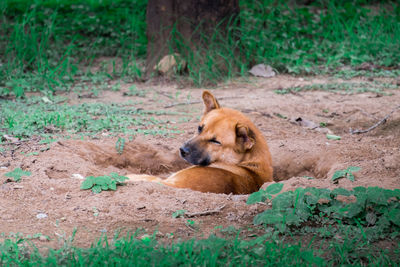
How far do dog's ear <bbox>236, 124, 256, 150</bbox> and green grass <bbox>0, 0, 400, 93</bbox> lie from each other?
387 cm

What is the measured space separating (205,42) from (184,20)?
58 centimetres

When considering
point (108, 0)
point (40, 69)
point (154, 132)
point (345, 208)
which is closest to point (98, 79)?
point (40, 69)

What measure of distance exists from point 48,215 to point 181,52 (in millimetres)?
5938

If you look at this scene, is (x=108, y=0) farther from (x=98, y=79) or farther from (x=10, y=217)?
(x=10, y=217)

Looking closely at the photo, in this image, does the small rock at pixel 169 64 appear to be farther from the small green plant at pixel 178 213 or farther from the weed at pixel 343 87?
the small green plant at pixel 178 213

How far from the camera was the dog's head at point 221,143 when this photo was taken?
4.99m

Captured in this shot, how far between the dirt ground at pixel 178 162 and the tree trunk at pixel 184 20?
95cm

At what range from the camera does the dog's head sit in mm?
4988

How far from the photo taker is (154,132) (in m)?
6.02

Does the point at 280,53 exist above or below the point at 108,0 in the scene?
below

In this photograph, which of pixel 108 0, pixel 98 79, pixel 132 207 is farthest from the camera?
pixel 108 0

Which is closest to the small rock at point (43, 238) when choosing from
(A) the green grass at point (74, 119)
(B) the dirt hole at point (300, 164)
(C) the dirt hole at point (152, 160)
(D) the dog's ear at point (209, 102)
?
(C) the dirt hole at point (152, 160)

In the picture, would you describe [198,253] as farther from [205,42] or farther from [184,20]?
[184,20]

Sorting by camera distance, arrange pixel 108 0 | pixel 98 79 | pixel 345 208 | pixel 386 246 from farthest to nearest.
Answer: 1. pixel 108 0
2. pixel 98 79
3. pixel 345 208
4. pixel 386 246
